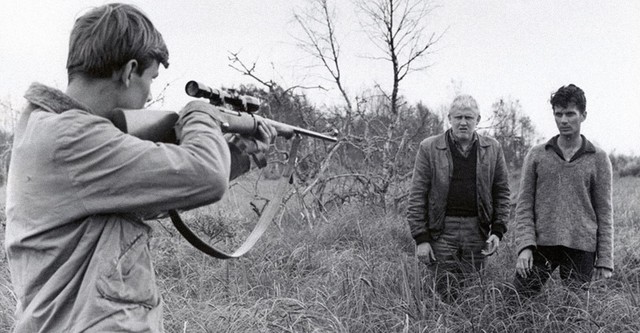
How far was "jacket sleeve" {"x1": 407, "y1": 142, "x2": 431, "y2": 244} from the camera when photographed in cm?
454

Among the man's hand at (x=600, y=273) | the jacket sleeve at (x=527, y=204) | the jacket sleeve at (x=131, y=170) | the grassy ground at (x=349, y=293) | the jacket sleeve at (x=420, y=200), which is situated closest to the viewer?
the jacket sleeve at (x=131, y=170)

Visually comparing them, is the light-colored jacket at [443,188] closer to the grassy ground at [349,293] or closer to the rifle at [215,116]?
the grassy ground at [349,293]

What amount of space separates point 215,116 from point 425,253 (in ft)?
10.0

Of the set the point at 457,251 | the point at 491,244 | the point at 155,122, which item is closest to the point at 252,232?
the point at 155,122

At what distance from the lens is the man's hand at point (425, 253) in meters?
4.50

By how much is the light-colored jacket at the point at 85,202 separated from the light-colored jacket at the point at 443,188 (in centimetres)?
312

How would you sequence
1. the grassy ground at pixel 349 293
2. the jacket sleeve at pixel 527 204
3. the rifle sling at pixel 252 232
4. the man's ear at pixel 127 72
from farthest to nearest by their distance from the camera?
the jacket sleeve at pixel 527 204 < the grassy ground at pixel 349 293 < the rifle sling at pixel 252 232 < the man's ear at pixel 127 72

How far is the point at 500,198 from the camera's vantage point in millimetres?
4551

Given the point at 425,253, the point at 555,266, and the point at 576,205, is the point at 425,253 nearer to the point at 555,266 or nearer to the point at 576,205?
the point at 555,266

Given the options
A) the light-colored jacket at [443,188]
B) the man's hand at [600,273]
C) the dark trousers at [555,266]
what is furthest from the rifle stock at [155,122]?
the man's hand at [600,273]

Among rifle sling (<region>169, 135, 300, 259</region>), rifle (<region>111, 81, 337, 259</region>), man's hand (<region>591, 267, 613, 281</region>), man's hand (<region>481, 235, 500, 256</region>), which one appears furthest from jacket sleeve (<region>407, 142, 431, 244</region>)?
rifle (<region>111, 81, 337, 259</region>)

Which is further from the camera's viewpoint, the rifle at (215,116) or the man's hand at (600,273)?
the man's hand at (600,273)

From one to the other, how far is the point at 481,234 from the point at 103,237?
3439 millimetres

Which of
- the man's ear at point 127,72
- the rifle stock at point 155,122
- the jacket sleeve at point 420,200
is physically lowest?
the jacket sleeve at point 420,200
